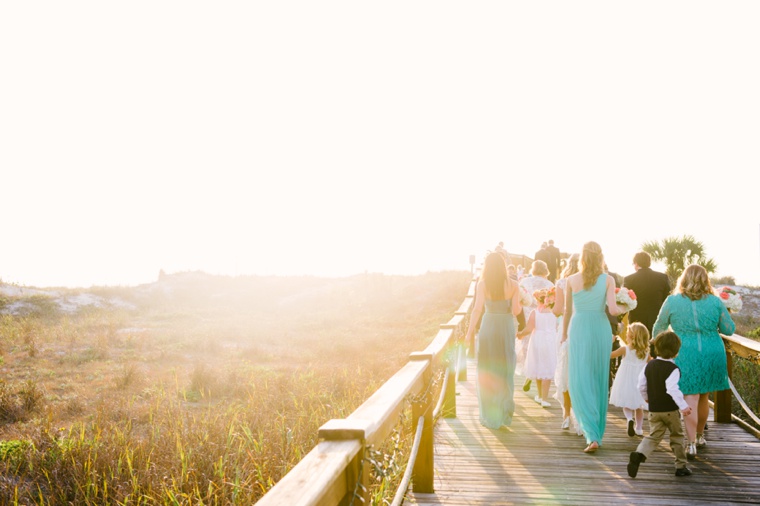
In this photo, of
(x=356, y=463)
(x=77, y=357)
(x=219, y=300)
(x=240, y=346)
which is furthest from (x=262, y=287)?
(x=356, y=463)

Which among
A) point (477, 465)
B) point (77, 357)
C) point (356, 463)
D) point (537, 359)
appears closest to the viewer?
point (356, 463)

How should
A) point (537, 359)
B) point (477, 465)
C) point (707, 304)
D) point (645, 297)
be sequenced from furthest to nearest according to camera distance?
point (537, 359)
point (645, 297)
point (707, 304)
point (477, 465)

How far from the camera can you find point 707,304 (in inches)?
249

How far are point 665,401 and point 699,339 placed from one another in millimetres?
1073

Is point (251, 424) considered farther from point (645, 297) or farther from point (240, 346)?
point (240, 346)

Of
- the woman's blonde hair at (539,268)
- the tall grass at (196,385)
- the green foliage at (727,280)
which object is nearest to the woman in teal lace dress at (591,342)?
the tall grass at (196,385)

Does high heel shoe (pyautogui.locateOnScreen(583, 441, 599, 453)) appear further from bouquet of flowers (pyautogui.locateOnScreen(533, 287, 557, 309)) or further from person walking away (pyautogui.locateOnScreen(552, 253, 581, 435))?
bouquet of flowers (pyautogui.locateOnScreen(533, 287, 557, 309))

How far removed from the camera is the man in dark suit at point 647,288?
858 centimetres

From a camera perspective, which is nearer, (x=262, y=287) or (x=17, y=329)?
(x=17, y=329)

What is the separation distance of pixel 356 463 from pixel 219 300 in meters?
41.0

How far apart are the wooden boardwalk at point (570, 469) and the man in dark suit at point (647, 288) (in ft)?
5.55

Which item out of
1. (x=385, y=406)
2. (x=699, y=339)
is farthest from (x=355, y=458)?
(x=699, y=339)

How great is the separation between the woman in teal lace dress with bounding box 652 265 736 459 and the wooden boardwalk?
57cm

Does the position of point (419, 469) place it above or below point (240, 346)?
above
